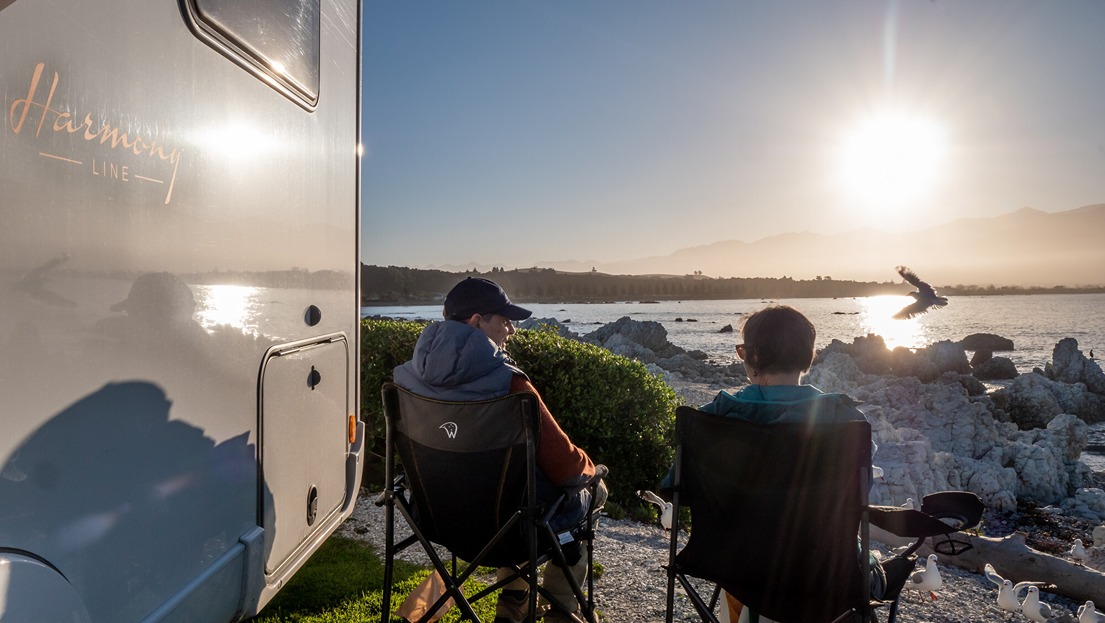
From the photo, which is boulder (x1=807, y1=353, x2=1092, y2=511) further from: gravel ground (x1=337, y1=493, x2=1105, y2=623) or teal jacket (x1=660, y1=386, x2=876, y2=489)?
teal jacket (x1=660, y1=386, x2=876, y2=489)

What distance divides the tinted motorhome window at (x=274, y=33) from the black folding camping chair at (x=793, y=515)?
6.80 ft

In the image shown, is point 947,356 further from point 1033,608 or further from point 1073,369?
point 1033,608

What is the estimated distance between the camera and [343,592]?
378 cm

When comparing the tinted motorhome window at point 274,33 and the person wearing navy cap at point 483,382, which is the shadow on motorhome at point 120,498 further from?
the tinted motorhome window at point 274,33

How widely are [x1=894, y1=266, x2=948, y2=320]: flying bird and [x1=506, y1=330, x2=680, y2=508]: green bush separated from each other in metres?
2.27

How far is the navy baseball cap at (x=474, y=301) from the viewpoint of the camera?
307cm

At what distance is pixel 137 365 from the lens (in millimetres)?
1674

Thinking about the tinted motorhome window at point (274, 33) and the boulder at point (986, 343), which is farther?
the boulder at point (986, 343)

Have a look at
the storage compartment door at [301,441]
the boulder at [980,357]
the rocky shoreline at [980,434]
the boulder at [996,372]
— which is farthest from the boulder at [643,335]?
the storage compartment door at [301,441]

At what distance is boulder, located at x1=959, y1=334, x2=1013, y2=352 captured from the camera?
92.4 feet

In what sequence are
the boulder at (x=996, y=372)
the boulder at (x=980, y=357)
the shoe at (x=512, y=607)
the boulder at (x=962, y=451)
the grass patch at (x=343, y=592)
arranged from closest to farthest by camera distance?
the shoe at (x=512, y=607)
the grass patch at (x=343, y=592)
the boulder at (x=962, y=451)
the boulder at (x=996, y=372)
the boulder at (x=980, y=357)

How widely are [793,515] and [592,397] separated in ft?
11.6

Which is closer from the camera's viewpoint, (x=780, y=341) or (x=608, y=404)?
(x=780, y=341)

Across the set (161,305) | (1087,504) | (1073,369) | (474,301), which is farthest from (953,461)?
(1073,369)
